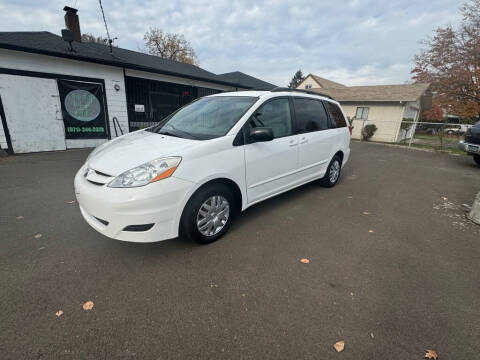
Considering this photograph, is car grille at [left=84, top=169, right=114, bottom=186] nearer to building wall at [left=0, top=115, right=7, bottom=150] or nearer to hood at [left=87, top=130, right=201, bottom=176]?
hood at [left=87, top=130, right=201, bottom=176]

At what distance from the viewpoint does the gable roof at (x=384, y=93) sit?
17.5 meters

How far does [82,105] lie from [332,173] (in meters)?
8.89

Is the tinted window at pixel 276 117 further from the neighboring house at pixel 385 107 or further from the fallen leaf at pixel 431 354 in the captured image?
the neighboring house at pixel 385 107

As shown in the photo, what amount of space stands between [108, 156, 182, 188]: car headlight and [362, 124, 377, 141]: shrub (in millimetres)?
18869

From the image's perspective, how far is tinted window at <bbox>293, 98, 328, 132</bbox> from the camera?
3785 millimetres

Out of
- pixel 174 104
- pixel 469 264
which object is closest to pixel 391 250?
pixel 469 264

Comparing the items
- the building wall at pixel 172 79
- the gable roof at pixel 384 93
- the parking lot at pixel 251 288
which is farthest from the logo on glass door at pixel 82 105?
the gable roof at pixel 384 93

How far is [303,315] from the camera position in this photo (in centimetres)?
190

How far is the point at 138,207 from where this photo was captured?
7.06 feet

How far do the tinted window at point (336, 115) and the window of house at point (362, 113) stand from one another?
1694 centimetres

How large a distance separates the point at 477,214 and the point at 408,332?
3.19 meters

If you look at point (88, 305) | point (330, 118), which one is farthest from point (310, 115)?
point (88, 305)

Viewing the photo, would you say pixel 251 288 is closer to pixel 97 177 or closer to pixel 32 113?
pixel 97 177

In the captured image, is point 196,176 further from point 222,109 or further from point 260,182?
point 222,109
